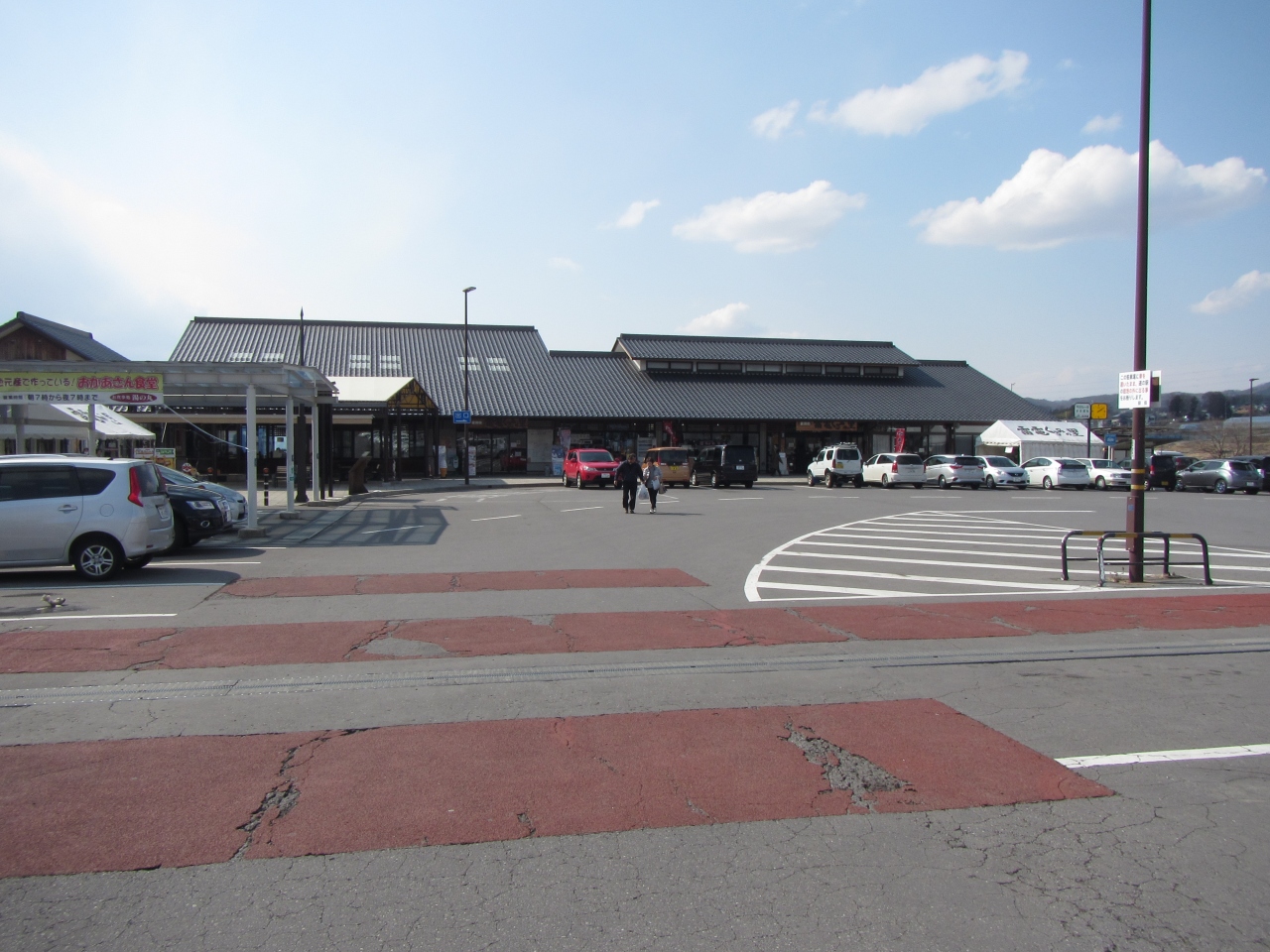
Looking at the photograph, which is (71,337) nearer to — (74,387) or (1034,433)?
(74,387)

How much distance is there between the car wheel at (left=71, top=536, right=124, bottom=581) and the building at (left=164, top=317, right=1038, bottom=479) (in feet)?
84.4

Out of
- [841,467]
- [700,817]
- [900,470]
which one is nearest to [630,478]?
[841,467]

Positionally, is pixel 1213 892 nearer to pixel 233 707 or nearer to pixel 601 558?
pixel 233 707

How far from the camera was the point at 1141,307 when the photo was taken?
13.0 meters

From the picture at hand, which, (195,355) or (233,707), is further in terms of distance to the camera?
(195,355)

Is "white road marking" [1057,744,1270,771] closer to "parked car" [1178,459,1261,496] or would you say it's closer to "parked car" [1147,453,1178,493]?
"parked car" [1178,459,1261,496]

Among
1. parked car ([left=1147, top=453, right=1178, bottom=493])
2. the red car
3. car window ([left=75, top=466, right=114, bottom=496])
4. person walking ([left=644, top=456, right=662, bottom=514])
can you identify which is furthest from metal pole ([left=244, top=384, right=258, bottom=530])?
parked car ([left=1147, top=453, right=1178, bottom=493])

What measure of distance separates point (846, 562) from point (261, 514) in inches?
620

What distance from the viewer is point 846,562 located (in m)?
14.6

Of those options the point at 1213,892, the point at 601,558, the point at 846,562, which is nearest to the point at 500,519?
the point at 601,558

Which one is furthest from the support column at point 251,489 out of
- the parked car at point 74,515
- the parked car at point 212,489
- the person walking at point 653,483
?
the person walking at point 653,483

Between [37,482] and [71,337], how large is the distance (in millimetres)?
45807

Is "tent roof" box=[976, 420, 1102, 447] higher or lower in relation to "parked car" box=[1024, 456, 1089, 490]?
higher

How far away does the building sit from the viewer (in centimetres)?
4378
